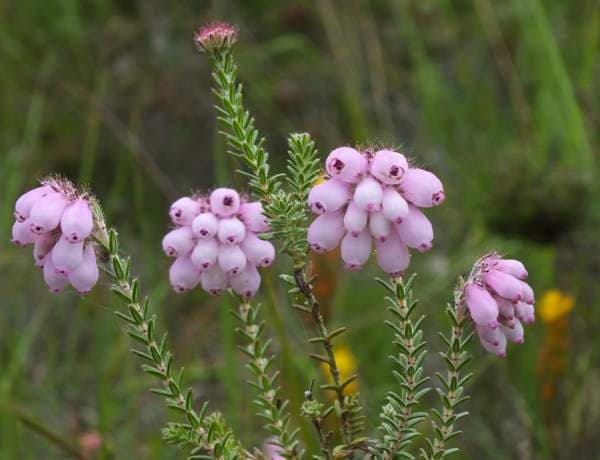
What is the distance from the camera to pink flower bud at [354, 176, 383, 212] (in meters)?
1.01

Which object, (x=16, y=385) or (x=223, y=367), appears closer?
(x=16, y=385)

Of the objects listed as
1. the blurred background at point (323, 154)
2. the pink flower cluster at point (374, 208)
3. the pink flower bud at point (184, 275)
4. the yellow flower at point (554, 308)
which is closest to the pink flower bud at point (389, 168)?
the pink flower cluster at point (374, 208)

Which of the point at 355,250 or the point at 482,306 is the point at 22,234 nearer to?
the point at 355,250

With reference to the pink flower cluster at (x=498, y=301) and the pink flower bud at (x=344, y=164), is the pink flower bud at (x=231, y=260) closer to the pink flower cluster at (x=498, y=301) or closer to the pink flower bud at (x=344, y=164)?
the pink flower bud at (x=344, y=164)

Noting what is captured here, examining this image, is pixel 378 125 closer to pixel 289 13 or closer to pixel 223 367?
pixel 289 13

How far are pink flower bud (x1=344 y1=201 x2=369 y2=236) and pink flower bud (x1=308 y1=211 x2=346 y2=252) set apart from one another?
0.07ft

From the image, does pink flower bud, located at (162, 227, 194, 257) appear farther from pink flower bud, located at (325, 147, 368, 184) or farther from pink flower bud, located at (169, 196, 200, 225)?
pink flower bud, located at (325, 147, 368, 184)

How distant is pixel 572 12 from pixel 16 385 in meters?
4.38

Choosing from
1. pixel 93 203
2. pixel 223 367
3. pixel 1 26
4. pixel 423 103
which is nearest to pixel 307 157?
pixel 93 203

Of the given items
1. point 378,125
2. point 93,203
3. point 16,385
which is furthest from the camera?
point 378,125

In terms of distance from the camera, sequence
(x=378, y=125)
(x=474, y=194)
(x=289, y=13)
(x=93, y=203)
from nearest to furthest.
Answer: (x=93, y=203)
(x=474, y=194)
(x=378, y=125)
(x=289, y=13)

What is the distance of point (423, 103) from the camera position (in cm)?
473

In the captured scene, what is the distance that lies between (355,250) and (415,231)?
0.07 metres

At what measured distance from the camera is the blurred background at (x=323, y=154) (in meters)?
3.02
